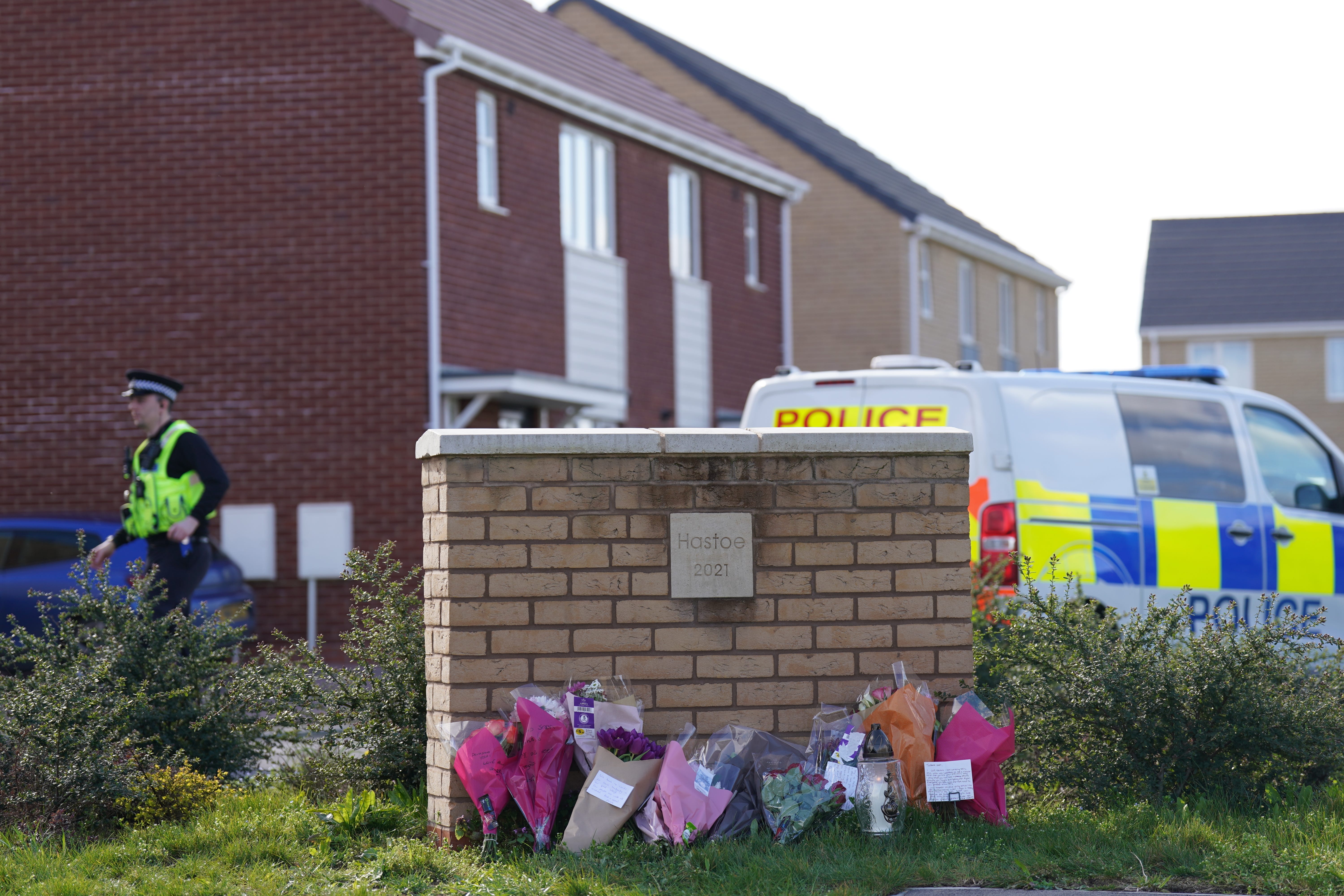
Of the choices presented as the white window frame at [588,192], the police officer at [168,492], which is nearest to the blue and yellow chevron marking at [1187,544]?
the police officer at [168,492]

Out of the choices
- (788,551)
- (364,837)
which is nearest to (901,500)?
(788,551)

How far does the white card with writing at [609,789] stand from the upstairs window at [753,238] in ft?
57.3

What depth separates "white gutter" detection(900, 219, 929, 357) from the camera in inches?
1092

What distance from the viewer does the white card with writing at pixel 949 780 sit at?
218 inches

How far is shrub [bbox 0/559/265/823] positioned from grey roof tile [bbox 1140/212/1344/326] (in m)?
36.7

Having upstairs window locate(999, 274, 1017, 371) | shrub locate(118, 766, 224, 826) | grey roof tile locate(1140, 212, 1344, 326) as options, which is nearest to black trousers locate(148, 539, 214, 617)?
shrub locate(118, 766, 224, 826)

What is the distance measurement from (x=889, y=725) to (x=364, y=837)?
6.43 ft

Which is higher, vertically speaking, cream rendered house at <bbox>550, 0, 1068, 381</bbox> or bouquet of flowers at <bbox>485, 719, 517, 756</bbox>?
cream rendered house at <bbox>550, 0, 1068, 381</bbox>

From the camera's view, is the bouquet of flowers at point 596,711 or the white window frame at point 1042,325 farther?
the white window frame at point 1042,325

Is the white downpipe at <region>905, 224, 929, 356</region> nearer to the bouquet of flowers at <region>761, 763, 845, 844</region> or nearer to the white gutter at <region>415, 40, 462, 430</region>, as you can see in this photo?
the white gutter at <region>415, 40, 462, 430</region>

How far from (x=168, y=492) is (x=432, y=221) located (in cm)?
771

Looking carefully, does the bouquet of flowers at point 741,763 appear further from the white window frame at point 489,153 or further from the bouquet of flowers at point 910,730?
the white window frame at point 489,153

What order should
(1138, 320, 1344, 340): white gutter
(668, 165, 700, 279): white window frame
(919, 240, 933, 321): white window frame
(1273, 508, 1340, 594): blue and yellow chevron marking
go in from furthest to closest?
1. (1138, 320, 1344, 340): white gutter
2. (919, 240, 933, 321): white window frame
3. (668, 165, 700, 279): white window frame
4. (1273, 508, 1340, 594): blue and yellow chevron marking

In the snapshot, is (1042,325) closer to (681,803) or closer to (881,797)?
(881,797)
